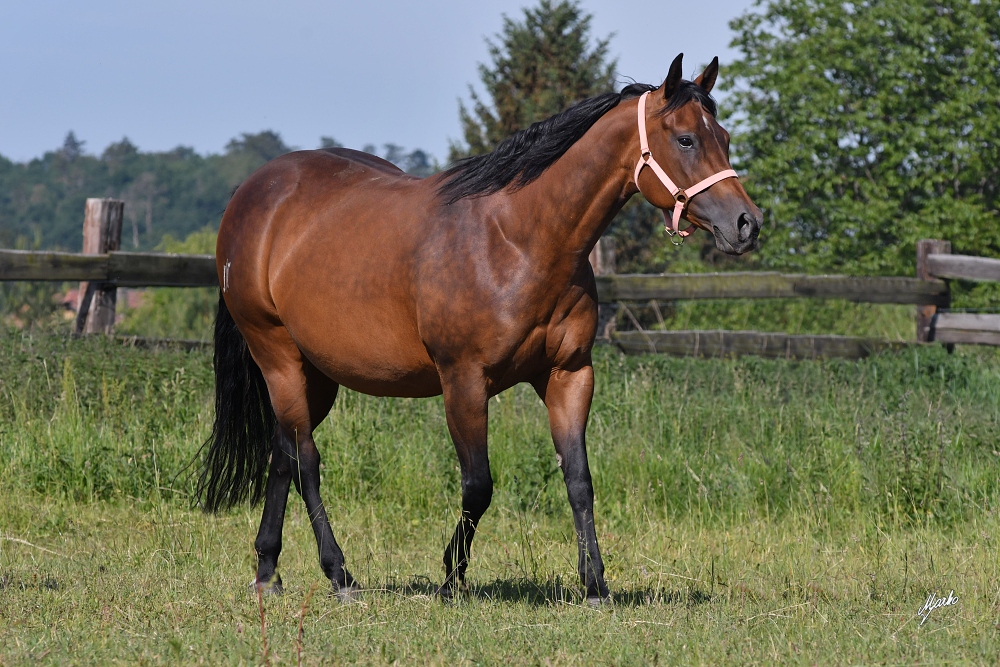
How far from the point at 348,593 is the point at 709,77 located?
258 cm

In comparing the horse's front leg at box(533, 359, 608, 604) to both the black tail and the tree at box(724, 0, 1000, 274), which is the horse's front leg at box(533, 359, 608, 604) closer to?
the black tail

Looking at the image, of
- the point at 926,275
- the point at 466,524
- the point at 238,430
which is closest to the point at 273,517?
the point at 238,430

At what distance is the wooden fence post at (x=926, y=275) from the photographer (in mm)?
11578

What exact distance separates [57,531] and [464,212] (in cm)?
326

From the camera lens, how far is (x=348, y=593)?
448cm

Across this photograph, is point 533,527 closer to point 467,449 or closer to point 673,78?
point 467,449

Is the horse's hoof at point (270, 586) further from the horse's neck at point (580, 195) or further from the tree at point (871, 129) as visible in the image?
the tree at point (871, 129)

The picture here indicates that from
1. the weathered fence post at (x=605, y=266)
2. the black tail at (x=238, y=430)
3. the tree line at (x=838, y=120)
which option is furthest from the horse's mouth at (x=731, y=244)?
the tree line at (x=838, y=120)

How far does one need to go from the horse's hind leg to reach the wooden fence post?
8407 mm

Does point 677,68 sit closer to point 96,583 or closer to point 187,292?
point 96,583

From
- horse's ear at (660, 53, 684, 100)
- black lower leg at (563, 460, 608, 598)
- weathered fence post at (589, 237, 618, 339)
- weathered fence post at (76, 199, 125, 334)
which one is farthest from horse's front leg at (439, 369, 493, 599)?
weathered fence post at (589, 237, 618, 339)

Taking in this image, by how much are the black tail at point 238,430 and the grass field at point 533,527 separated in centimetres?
33

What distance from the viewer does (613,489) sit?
647 cm

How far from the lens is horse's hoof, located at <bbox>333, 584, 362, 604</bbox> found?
14.2ft
